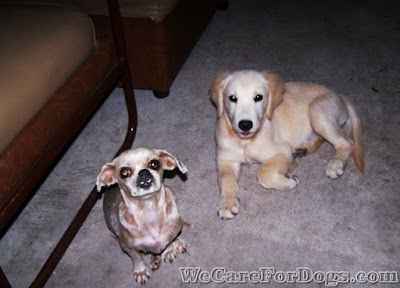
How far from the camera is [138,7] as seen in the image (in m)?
2.14

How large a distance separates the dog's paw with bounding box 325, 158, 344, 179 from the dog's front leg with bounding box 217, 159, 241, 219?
0.44 metres

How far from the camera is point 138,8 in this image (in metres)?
2.14

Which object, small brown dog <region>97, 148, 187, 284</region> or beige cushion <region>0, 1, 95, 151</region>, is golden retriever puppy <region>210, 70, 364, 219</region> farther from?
beige cushion <region>0, 1, 95, 151</region>

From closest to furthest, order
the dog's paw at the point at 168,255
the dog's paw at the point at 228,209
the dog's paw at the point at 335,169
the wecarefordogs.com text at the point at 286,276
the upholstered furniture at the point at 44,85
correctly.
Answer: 1. the upholstered furniture at the point at 44,85
2. the wecarefordogs.com text at the point at 286,276
3. the dog's paw at the point at 168,255
4. the dog's paw at the point at 228,209
5. the dog's paw at the point at 335,169

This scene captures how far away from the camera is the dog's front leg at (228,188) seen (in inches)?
72.9

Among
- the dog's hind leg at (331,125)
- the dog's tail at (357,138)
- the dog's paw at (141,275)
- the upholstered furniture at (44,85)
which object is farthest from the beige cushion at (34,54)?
the dog's tail at (357,138)

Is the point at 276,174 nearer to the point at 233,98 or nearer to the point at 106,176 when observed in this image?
the point at 233,98

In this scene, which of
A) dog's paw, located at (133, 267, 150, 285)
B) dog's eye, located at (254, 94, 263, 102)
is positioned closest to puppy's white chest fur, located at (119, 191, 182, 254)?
dog's paw, located at (133, 267, 150, 285)

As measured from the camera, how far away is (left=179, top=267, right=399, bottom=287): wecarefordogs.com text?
161cm

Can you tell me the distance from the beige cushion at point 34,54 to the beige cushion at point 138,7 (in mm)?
336

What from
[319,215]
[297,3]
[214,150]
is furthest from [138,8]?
[297,3]

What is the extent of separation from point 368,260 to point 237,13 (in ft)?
8.05

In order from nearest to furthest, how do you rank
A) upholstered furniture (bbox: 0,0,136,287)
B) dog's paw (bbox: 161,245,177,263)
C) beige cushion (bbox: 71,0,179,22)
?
upholstered furniture (bbox: 0,0,136,287) < dog's paw (bbox: 161,245,177,263) < beige cushion (bbox: 71,0,179,22)

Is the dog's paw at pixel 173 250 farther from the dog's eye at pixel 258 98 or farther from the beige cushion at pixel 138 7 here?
the beige cushion at pixel 138 7
